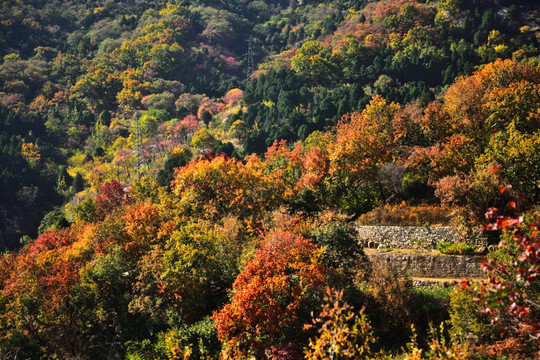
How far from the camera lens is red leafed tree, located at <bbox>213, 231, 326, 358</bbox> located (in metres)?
17.2

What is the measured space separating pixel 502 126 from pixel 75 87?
8971cm

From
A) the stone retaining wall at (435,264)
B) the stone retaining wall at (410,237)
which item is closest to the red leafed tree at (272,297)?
the stone retaining wall at (435,264)

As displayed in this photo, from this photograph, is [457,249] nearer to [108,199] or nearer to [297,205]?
[297,205]

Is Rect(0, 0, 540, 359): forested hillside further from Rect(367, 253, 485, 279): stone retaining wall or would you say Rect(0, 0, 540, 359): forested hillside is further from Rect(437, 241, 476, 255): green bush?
Rect(367, 253, 485, 279): stone retaining wall

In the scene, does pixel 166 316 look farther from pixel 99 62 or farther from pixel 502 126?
pixel 99 62

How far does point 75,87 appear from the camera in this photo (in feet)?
311

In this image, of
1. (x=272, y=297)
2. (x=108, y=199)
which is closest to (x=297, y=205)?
(x=272, y=297)

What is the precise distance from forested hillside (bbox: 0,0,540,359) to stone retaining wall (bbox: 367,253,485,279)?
6.45ft

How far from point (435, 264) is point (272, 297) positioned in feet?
33.9

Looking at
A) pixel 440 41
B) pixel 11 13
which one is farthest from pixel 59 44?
pixel 440 41

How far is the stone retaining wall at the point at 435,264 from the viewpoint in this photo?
21.9 m

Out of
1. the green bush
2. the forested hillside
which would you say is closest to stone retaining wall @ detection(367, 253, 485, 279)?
the green bush

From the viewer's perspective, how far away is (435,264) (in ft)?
74.7

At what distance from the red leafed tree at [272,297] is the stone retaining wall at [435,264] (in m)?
5.34
